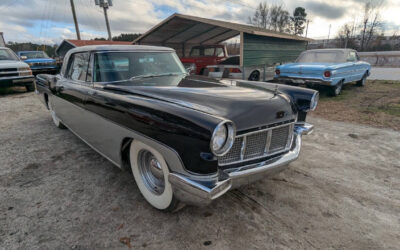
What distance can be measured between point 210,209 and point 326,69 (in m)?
6.87

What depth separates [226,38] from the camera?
49.8 feet

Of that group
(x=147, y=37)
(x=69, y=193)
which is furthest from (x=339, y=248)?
(x=147, y=37)

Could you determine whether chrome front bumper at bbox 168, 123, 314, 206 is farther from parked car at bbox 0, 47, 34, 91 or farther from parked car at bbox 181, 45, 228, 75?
parked car at bbox 0, 47, 34, 91

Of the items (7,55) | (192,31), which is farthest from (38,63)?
(192,31)

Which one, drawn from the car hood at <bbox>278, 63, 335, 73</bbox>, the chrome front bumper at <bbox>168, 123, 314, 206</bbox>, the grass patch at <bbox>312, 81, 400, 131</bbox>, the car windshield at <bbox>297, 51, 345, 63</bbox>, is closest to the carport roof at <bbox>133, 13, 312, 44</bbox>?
the car windshield at <bbox>297, 51, 345, 63</bbox>

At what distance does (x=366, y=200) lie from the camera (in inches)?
98.7

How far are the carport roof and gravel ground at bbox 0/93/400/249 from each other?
8.08 metres

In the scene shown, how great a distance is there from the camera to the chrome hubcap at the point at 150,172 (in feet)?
7.50

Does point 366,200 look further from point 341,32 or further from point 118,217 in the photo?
point 341,32

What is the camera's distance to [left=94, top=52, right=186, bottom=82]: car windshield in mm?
2934

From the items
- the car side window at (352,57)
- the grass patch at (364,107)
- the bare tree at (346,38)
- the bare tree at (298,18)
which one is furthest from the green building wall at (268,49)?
the bare tree at (298,18)

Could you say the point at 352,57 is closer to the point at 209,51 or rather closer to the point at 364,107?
the point at 364,107

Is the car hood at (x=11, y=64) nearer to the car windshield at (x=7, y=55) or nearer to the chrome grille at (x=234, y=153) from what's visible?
the car windshield at (x=7, y=55)

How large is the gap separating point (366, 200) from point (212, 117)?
2026mm
